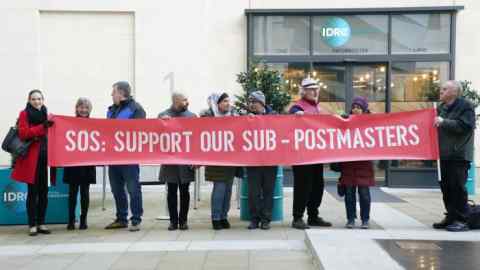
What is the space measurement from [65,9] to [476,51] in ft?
32.1

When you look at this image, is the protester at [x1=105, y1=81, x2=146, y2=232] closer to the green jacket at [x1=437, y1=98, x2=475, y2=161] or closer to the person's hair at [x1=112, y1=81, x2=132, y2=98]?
the person's hair at [x1=112, y1=81, x2=132, y2=98]

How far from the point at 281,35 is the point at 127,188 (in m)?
7.86

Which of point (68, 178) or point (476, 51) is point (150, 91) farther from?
point (476, 51)

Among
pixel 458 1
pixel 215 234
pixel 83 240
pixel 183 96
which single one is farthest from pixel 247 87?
pixel 458 1

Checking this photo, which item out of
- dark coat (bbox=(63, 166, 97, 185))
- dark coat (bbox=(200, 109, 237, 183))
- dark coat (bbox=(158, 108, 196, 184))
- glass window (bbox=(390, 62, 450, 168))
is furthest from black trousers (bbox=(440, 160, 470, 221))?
glass window (bbox=(390, 62, 450, 168))

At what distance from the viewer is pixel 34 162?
8.02 m

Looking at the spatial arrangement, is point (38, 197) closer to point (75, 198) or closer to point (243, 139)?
point (75, 198)

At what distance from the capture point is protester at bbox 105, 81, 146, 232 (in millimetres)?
8352

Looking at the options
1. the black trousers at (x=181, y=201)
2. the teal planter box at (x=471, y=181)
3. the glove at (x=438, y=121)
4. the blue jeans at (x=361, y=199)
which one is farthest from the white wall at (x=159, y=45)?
the glove at (x=438, y=121)

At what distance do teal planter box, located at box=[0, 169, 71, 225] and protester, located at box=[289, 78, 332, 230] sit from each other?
3228 mm

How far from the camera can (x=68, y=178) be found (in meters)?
8.35

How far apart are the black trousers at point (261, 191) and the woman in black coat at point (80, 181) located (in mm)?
2205

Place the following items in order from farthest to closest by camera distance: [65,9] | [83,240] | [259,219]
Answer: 1. [65,9]
2. [259,219]
3. [83,240]

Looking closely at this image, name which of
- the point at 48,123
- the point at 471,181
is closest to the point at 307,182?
the point at 48,123
